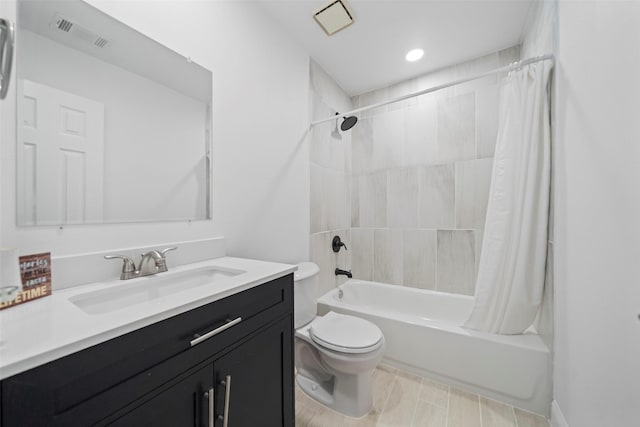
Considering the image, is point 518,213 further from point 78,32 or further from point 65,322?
point 78,32

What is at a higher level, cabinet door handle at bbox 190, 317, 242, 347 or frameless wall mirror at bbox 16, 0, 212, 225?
frameless wall mirror at bbox 16, 0, 212, 225

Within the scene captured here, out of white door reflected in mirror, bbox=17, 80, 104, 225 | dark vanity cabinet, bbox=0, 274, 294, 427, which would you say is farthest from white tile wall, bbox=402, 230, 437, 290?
white door reflected in mirror, bbox=17, 80, 104, 225

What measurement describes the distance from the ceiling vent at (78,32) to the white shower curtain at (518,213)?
2.11 m

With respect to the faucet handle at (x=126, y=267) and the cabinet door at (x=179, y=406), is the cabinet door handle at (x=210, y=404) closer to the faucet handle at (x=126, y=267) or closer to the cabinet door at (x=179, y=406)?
the cabinet door at (x=179, y=406)

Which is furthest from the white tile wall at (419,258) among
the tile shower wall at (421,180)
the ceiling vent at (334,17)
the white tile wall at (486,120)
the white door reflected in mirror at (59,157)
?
the white door reflected in mirror at (59,157)

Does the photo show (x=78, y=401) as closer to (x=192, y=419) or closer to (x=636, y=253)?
(x=192, y=419)

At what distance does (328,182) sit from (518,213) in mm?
1432

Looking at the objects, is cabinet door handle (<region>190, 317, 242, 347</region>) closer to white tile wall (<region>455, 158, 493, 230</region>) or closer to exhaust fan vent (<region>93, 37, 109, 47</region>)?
exhaust fan vent (<region>93, 37, 109, 47</region>)

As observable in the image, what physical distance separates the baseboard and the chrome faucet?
1.95 metres

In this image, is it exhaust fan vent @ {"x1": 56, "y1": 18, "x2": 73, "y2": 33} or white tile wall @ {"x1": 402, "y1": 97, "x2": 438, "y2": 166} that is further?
white tile wall @ {"x1": 402, "y1": 97, "x2": 438, "y2": 166}

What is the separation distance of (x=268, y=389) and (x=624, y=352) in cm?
115

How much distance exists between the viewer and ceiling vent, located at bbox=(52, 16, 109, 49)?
849mm

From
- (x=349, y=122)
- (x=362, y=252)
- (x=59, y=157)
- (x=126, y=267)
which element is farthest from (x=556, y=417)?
(x=59, y=157)

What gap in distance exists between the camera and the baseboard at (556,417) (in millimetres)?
1173
